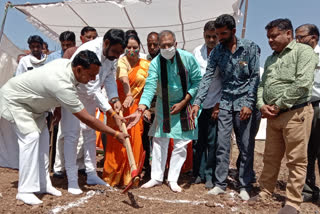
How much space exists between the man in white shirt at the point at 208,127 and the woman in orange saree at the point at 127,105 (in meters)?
0.75

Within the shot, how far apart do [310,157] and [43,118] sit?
290 cm

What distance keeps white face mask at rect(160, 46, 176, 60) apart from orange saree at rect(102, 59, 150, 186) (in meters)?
0.53

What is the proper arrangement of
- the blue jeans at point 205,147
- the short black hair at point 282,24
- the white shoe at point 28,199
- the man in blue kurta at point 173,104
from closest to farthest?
1. the white shoe at point 28,199
2. the short black hair at point 282,24
3. the man in blue kurta at point 173,104
4. the blue jeans at point 205,147

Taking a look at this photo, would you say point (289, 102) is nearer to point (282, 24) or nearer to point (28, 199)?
point (282, 24)

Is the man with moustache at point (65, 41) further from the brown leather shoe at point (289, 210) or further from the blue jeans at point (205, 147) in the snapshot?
the brown leather shoe at point (289, 210)

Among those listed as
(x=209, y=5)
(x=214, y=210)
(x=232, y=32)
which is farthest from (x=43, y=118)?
(x=209, y=5)

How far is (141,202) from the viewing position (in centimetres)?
293

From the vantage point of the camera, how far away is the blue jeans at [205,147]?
3.70 metres

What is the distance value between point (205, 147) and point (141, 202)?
1.29 m

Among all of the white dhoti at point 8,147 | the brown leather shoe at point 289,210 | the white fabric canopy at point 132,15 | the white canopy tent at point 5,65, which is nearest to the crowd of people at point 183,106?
the brown leather shoe at point 289,210

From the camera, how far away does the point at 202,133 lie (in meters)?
3.84

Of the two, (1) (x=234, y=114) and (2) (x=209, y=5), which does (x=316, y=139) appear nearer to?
(1) (x=234, y=114)

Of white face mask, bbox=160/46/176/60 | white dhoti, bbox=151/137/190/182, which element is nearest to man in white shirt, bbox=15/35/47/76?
white face mask, bbox=160/46/176/60

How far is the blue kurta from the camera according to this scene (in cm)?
354
